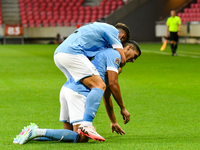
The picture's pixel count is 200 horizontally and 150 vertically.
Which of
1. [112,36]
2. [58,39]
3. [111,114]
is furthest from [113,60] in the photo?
[58,39]

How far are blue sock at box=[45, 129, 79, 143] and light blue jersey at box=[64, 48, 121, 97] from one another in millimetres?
449

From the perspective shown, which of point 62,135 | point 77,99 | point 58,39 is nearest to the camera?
point 62,135

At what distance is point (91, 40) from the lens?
427 cm

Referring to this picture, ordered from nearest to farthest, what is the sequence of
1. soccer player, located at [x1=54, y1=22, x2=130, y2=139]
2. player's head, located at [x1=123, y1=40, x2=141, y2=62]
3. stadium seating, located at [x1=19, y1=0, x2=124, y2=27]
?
1. soccer player, located at [x1=54, y1=22, x2=130, y2=139]
2. player's head, located at [x1=123, y1=40, x2=141, y2=62]
3. stadium seating, located at [x1=19, y1=0, x2=124, y2=27]

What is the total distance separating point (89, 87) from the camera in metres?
4.07

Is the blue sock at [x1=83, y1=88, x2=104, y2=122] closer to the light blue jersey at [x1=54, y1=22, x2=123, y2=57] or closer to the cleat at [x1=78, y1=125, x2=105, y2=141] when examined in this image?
the cleat at [x1=78, y1=125, x2=105, y2=141]

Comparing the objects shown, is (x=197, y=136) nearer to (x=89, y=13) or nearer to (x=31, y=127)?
(x=31, y=127)

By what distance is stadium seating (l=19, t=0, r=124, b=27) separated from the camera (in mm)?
31031

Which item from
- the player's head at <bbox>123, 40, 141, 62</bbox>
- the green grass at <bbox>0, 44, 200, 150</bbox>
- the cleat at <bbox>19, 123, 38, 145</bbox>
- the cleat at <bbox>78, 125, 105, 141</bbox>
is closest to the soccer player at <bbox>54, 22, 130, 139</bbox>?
the player's head at <bbox>123, 40, 141, 62</bbox>

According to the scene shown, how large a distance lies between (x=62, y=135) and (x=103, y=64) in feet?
2.92

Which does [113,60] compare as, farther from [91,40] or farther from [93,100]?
[93,100]

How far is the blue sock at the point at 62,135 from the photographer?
3897 millimetres

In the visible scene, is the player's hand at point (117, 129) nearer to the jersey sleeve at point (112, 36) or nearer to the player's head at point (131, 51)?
the player's head at point (131, 51)

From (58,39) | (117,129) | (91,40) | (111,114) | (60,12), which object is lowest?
(58,39)
